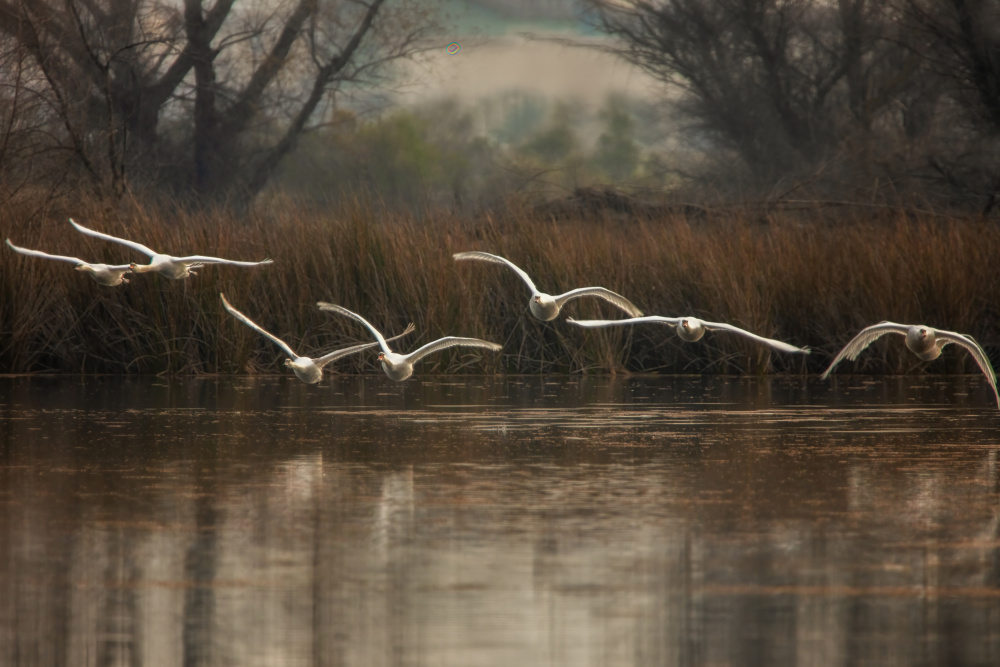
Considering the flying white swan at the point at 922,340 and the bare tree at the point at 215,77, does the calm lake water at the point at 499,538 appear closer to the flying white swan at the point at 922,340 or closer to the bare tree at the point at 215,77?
the flying white swan at the point at 922,340

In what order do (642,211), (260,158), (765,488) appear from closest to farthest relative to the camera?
(765,488)
(642,211)
(260,158)

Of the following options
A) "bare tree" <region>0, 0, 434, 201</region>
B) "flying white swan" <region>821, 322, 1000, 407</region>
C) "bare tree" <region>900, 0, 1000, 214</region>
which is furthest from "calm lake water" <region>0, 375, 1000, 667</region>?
"bare tree" <region>0, 0, 434, 201</region>

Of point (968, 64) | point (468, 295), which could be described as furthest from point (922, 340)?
point (968, 64)

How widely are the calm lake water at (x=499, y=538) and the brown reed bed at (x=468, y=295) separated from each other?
4145 millimetres

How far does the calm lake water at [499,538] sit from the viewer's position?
466 cm

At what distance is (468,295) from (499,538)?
937cm

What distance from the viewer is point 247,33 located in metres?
32.5

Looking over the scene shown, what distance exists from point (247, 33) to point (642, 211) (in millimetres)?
14549

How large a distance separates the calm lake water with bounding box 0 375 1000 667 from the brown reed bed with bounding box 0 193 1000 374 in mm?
4145

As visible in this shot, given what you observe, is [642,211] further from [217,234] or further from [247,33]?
[247,33]

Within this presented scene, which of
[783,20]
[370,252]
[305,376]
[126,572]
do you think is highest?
[783,20]

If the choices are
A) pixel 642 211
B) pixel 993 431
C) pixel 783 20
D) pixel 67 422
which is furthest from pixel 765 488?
pixel 783 20

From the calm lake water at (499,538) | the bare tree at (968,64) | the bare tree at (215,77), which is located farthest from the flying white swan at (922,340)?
the bare tree at (215,77)

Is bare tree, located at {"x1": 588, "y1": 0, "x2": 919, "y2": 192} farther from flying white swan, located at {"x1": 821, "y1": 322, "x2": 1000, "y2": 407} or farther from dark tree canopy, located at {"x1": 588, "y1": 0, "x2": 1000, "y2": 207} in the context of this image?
flying white swan, located at {"x1": 821, "y1": 322, "x2": 1000, "y2": 407}
